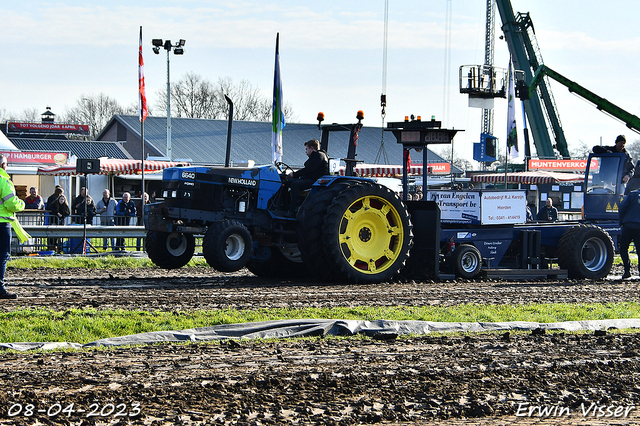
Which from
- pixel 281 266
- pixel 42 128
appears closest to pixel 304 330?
pixel 281 266

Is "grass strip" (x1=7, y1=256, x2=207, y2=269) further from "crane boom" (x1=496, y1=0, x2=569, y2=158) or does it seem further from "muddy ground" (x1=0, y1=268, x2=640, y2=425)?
"crane boom" (x1=496, y1=0, x2=569, y2=158)

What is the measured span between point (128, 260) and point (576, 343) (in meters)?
10.3

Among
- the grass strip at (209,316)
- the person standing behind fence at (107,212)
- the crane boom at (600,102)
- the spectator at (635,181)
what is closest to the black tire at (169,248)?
the grass strip at (209,316)

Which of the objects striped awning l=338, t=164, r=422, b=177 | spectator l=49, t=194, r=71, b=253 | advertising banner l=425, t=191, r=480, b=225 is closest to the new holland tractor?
advertising banner l=425, t=191, r=480, b=225

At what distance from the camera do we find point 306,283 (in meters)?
11.4

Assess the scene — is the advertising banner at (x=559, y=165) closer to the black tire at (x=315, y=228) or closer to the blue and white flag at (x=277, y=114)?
the blue and white flag at (x=277, y=114)

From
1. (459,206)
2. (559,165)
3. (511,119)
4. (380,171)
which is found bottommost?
(459,206)

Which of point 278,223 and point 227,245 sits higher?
point 278,223

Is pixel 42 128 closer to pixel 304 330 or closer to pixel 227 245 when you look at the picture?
pixel 227 245

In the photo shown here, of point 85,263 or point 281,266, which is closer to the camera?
point 281,266

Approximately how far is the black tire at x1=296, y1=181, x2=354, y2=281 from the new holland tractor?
0.01 metres

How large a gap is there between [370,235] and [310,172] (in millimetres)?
1323

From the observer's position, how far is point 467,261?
1247cm

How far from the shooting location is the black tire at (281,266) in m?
12.2
